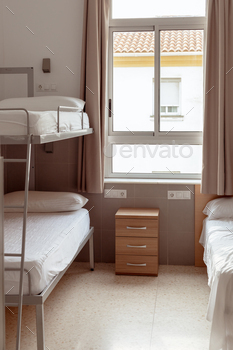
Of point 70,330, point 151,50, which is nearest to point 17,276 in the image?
point 70,330

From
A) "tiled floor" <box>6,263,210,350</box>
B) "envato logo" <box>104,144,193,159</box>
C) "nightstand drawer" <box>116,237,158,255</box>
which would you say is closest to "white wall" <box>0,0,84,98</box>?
"envato logo" <box>104,144,193,159</box>

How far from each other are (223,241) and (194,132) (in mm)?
1437

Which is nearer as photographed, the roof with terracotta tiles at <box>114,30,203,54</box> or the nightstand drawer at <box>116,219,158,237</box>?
the nightstand drawer at <box>116,219,158,237</box>

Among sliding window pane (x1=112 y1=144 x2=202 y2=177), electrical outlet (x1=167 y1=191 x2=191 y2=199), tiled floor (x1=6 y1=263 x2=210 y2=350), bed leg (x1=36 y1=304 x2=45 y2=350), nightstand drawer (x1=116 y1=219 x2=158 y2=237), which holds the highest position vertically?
sliding window pane (x1=112 y1=144 x2=202 y2=177)

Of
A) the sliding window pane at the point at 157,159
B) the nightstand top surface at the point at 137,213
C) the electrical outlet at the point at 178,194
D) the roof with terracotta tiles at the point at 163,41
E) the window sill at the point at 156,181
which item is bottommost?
the nightstand top surface at the point at 137,213

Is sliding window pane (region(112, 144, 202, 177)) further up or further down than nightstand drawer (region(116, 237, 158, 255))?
further up

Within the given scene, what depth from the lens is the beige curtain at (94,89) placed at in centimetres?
378

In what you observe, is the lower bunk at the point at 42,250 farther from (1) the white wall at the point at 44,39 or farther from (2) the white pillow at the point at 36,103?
(1) the white wall at the point at 44,39

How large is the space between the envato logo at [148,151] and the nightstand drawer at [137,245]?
0.94m

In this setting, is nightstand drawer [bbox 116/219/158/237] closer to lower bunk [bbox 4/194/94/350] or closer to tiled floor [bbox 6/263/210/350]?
lower bunk [bbox 4/194/94/350]

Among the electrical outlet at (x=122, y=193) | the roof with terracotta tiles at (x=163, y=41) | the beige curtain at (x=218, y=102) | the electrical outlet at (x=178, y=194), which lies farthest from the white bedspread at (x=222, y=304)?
the roof with terracotta tiles at (x=163, y=41)

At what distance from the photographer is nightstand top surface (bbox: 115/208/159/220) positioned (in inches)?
143

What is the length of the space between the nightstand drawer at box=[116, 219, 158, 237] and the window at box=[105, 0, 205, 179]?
0.66 meters

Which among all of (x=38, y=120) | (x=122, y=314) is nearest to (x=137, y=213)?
(x=122, y=314)
